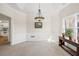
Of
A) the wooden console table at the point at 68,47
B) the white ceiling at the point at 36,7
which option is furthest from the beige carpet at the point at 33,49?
the white ceiling at the point at 36,7

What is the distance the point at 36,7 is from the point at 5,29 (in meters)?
0.96

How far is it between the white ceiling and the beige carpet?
85 cm

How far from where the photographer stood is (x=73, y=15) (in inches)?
109

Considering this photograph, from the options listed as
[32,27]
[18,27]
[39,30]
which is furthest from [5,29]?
[39,30]

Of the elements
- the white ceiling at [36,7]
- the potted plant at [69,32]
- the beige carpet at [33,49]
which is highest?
the white ceiling at [36,7]

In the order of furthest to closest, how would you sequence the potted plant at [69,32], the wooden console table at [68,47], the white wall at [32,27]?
the white wall at [32,27]
the potted plant at [69,32]
the wooden console table at [68,47]

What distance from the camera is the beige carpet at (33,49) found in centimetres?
283

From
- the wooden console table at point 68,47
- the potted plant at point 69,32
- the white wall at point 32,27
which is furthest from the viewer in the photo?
the white wall at point 32,27

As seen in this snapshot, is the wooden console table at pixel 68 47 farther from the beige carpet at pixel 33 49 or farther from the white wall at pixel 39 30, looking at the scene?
the white wall at pixel 39 30

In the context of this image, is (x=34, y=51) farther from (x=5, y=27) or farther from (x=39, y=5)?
(x=39, y=5)

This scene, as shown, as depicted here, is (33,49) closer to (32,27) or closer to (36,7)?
(32,27)

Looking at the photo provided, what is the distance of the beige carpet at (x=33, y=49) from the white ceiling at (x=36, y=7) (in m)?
0.85

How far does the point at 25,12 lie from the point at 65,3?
102 cm

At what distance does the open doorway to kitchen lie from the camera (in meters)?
2.84
